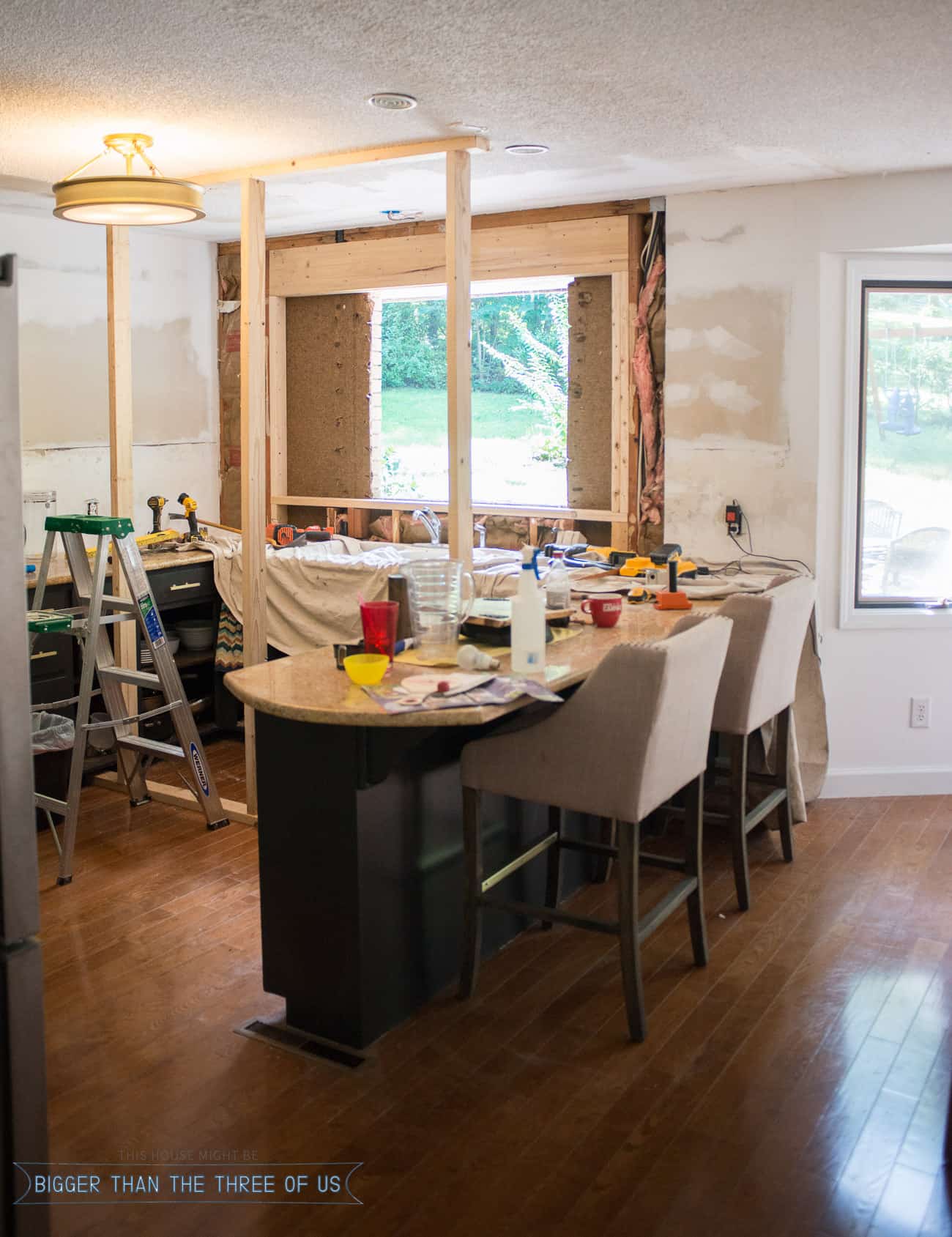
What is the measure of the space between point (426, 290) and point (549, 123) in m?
2.38

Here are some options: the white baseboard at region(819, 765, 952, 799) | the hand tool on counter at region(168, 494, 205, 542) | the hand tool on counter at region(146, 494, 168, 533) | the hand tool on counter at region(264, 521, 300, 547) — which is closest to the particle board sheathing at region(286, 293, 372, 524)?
the hand tool on counter at region(264, 521, 300, 547)

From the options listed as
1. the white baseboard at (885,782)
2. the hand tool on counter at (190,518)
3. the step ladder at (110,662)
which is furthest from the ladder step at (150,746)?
the white baseboard at (885,782)

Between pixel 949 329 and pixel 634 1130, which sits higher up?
pixel 949 329

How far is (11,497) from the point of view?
1.67 meters

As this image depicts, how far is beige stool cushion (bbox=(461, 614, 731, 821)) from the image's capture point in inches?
108

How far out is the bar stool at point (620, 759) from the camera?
9.00 ft

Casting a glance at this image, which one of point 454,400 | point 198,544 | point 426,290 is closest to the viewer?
point 454,400

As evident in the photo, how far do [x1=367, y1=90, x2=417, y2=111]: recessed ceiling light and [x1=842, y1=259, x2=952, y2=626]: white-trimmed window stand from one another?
84.4 inches

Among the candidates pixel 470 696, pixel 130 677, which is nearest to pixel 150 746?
pixel 130 677

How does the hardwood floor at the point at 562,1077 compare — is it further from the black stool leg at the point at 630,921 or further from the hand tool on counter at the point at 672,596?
the hand tool on counter at the point at 672,596

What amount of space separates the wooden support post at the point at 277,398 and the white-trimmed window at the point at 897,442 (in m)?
2.94

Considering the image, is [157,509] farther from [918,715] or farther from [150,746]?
[918,715]

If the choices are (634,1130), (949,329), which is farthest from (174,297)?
(634,1130)

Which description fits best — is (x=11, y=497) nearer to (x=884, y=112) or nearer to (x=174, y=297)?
(x=884, y=112)
